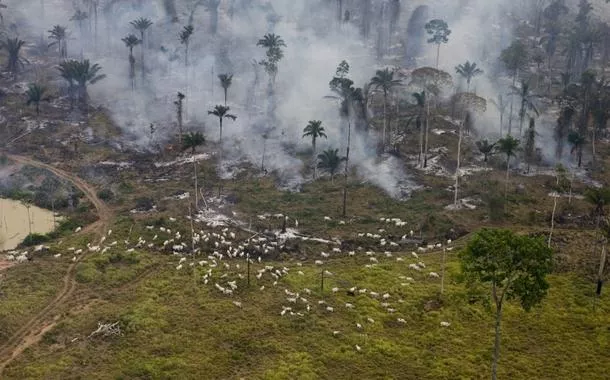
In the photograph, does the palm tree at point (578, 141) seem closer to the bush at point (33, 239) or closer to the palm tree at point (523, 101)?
the palm tree at point (523, 101)

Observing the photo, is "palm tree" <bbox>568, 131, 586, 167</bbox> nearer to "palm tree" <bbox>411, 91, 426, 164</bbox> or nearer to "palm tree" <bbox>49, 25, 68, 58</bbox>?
"palm tree" <bbox>411, 91, 426, 164</bbox>

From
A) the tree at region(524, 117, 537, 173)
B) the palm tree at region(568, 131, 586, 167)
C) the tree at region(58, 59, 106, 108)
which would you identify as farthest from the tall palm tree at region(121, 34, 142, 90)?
the palm tree at region(568, 131, 586, 167)

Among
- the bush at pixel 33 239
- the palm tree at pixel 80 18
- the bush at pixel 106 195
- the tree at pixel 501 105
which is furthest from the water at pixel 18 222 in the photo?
the tree at pixel 501 105

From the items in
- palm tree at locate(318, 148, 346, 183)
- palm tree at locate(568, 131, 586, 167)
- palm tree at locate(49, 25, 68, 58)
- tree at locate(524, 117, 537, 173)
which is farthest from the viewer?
palm tree at locate(49, 25, 68, 58)

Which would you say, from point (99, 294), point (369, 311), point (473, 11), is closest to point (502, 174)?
point (369, 311)

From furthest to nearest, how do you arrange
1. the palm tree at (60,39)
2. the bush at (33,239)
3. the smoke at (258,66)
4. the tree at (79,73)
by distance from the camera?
the palm tree at (60,39) < the tree at (79,73) < the smoke at (258,66) < the bush at (33,239)

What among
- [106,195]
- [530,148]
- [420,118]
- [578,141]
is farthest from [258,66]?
[578,141]

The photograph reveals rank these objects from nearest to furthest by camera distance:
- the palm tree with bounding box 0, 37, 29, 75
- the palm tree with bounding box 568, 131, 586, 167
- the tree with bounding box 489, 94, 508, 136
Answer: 1. the palm tree with bounding box 568, 131, 586, 167
2. the tree with bounding box 489, 94, 508, 136
3. the palm tree with bounding box 0, 37, 29, 75
